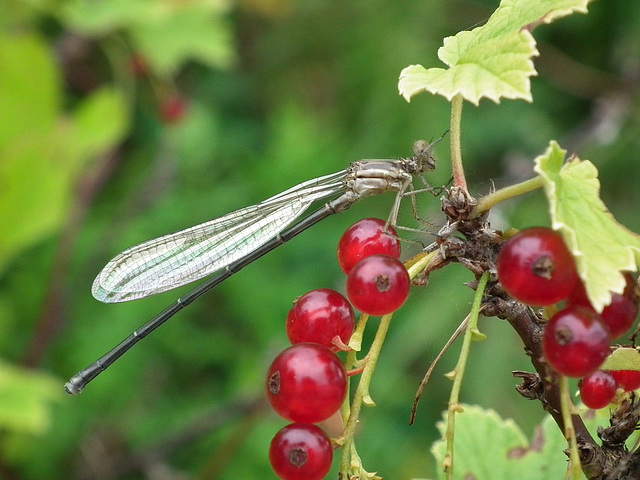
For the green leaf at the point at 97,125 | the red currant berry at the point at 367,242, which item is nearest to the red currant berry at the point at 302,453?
the red currant berry at the point at 367,242

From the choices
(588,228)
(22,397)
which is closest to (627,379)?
(588,228)

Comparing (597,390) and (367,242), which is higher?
(367,242)


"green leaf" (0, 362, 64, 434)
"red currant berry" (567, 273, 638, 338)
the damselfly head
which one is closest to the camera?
"red currant berry" (567, 273, 638, 338)

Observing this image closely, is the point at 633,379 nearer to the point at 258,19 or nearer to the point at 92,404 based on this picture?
the point at 92,404

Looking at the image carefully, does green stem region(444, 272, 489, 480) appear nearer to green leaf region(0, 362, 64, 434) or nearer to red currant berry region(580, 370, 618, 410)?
red currant berry region(580, 370, 618, 410)

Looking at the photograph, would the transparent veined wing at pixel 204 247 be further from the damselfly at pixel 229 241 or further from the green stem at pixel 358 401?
the green stem at pixel 358 401

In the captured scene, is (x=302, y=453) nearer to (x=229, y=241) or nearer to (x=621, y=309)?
(x=621, y=309)

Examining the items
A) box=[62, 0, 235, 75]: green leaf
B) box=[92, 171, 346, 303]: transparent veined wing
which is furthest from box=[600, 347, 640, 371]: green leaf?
box=[62, 0, 235, 75]: green leaf
